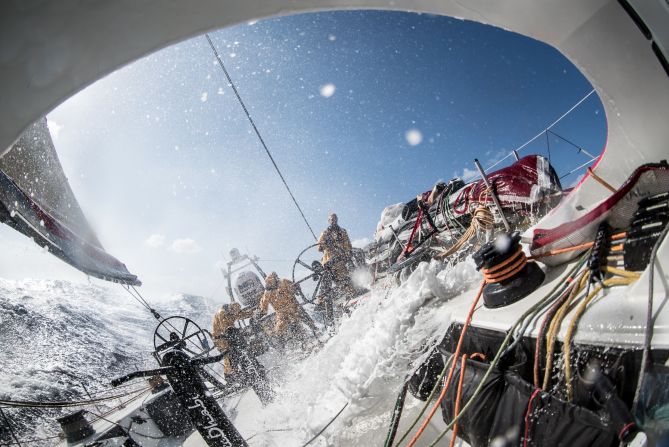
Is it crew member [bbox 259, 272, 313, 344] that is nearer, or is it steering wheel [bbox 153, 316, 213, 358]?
steering wheel [bbox 153, 316, 213, 358]

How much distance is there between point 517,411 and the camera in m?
1.61

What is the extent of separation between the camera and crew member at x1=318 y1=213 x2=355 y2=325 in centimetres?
868

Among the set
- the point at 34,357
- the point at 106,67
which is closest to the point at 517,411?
the point at 106,67

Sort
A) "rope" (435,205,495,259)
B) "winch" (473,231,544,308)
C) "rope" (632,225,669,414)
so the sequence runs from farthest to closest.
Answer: "rope" (435,205,495,259) → "winch" (473,231,544,308) → "rope" (632,225,669,414)

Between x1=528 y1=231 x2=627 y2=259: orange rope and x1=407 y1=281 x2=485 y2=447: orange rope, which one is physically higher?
x1=528 y1=231 x2=627 y2=259: orange rope

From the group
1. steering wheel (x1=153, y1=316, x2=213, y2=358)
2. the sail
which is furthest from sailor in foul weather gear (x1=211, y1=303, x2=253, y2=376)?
the sail

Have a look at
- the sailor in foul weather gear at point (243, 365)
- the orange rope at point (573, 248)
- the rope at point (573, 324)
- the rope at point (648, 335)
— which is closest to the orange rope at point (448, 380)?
the orange rope at point (573, 248)

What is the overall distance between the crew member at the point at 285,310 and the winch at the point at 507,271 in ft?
23.8

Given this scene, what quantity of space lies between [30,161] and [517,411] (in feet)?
27.9

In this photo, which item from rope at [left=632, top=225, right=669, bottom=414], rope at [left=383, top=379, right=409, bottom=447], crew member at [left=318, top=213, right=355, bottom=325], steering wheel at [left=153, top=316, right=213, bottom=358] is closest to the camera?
rope at [left=632, top=225, right=669, bottom=414]

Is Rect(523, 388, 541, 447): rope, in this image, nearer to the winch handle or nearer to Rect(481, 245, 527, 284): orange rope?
Rect(481, 245, 527, 284): orange rope

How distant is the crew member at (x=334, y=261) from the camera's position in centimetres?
868

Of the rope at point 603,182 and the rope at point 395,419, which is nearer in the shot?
the rope at point 603,182

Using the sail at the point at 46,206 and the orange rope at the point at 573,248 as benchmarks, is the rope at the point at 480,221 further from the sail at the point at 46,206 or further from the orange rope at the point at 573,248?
the sail at the point at 46,206
